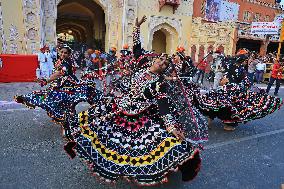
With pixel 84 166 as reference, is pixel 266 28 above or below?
above

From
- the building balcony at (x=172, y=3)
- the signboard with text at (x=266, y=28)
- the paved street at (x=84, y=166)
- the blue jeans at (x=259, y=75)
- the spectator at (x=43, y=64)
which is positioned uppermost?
the building balcony at (x=172, y=3)

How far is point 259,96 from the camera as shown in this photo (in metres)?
6.05

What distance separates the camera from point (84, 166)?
156 inches

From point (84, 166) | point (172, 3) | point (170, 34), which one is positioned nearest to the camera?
point (84, 166)

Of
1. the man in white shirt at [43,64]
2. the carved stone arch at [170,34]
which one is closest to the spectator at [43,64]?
the man in white shirt at [43,64]

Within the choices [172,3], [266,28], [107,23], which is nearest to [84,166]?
[107,23]

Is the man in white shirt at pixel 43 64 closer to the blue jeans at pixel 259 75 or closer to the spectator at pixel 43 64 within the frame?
the spectator at pixel 43 64

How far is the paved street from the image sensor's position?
3.57m

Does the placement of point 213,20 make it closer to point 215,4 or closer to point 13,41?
point 215,4

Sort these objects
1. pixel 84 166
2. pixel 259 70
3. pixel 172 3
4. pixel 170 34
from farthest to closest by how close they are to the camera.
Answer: pixel 170 34 < pixel 172 3 < pixel 259 70 < pixel 84 166

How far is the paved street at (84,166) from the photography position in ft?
11.7

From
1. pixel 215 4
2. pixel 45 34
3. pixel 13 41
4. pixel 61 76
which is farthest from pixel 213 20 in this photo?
pixel 61 76

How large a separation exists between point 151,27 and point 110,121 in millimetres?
18630

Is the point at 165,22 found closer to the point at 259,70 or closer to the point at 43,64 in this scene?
the point at 259,70
